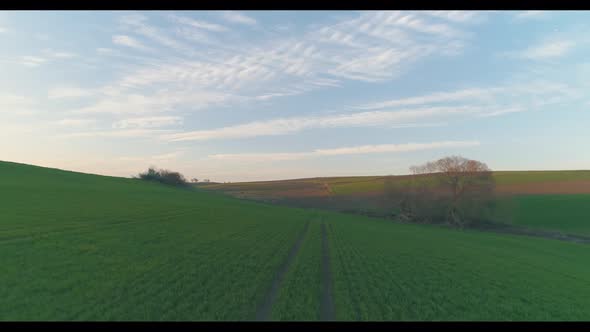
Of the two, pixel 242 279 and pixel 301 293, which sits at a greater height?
pixel 242 279

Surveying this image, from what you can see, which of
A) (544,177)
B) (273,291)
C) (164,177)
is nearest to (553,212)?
(544,177)

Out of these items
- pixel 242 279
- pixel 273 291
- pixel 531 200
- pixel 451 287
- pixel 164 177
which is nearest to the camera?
pixel 273 291

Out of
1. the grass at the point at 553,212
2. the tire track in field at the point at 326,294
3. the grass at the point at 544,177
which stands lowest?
the grass at the point at 553,212

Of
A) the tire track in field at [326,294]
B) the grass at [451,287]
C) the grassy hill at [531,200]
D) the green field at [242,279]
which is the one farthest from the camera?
the grassy hill at [531,200]

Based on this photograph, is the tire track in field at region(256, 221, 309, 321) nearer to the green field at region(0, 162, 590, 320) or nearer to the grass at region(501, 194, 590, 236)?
the green field at region(0, 162, 590, 320)

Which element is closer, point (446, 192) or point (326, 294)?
point (326, 294)

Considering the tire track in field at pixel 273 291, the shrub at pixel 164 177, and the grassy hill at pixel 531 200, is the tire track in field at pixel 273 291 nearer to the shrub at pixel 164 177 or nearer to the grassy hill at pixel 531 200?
the grassy hill at pixel 531 200

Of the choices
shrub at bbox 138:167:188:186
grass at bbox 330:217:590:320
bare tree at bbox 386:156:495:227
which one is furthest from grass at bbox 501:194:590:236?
shrub at bbox 138:167:188:186

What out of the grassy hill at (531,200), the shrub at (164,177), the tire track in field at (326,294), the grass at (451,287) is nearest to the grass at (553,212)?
the grassy hill at (531,200)

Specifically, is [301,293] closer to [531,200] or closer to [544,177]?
[531,200]
